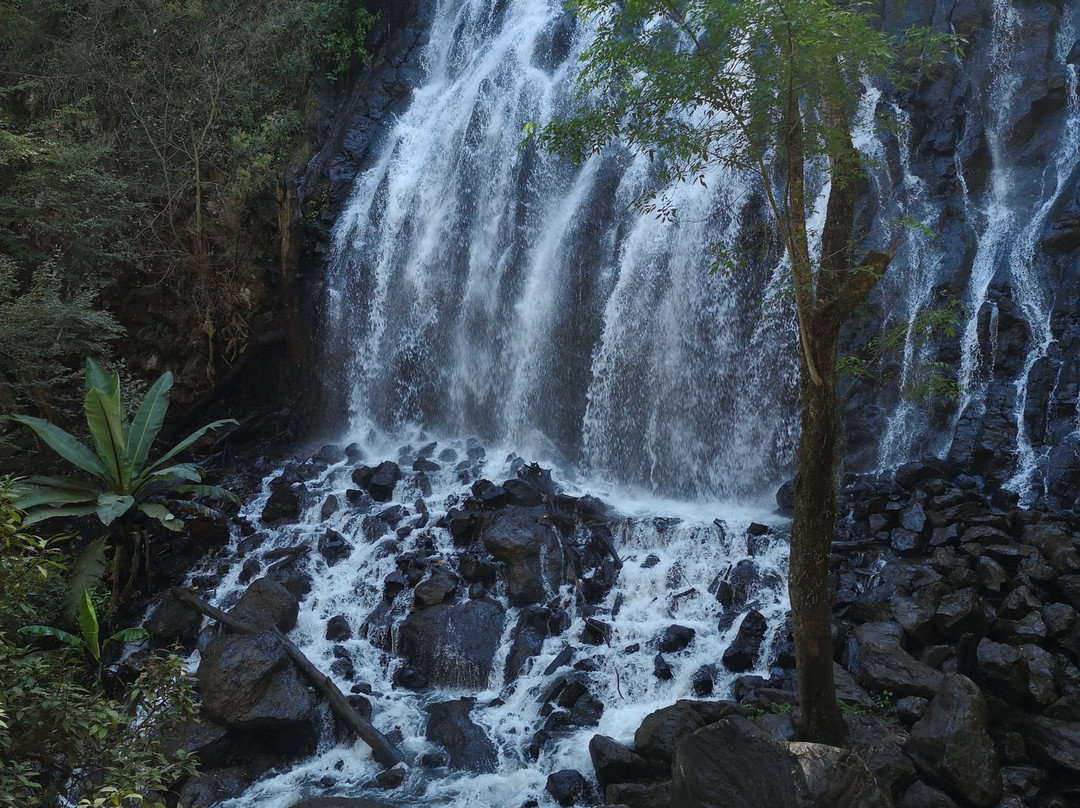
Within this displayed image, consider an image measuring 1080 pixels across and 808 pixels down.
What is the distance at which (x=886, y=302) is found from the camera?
39.1ft

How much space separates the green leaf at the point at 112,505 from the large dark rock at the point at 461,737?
4.11 m

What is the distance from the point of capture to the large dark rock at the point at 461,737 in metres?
7.39

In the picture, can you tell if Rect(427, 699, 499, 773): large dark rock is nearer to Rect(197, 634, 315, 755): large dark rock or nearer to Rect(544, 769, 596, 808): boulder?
Rect(544, 769, 596, 808): boulder

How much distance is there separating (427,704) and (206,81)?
13032 millimetres

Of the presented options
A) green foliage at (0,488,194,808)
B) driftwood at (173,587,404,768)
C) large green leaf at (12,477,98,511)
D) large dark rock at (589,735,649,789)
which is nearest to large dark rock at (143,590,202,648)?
driftwood at (173,587,404,768)

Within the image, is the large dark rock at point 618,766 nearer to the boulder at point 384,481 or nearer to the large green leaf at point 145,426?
the boulder at point 384,481

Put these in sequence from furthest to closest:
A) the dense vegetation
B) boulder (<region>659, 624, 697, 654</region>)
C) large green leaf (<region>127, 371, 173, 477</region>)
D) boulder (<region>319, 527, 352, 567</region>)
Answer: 1. the dense vegetation
2. boulder (<region>319, 527, 352, 567</region>)
3. large green leaf (<region>127, 371, 173, 477</region>)
4. boulder (<region>659, 624, 697, 654</region>)

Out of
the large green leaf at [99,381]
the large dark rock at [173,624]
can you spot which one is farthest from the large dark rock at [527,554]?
the large green leaf at [99,381]

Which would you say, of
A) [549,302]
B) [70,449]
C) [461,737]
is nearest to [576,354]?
[549,302]

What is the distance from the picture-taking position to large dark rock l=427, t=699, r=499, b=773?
291 inches

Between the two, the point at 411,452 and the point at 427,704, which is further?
the point at 411,452

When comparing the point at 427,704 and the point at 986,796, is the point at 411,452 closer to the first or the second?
the point at 427,704

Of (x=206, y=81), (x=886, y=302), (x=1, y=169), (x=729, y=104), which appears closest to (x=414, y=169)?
(x=206, y=81)

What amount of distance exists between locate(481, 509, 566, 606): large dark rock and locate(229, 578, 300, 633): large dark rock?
250 centimetres
